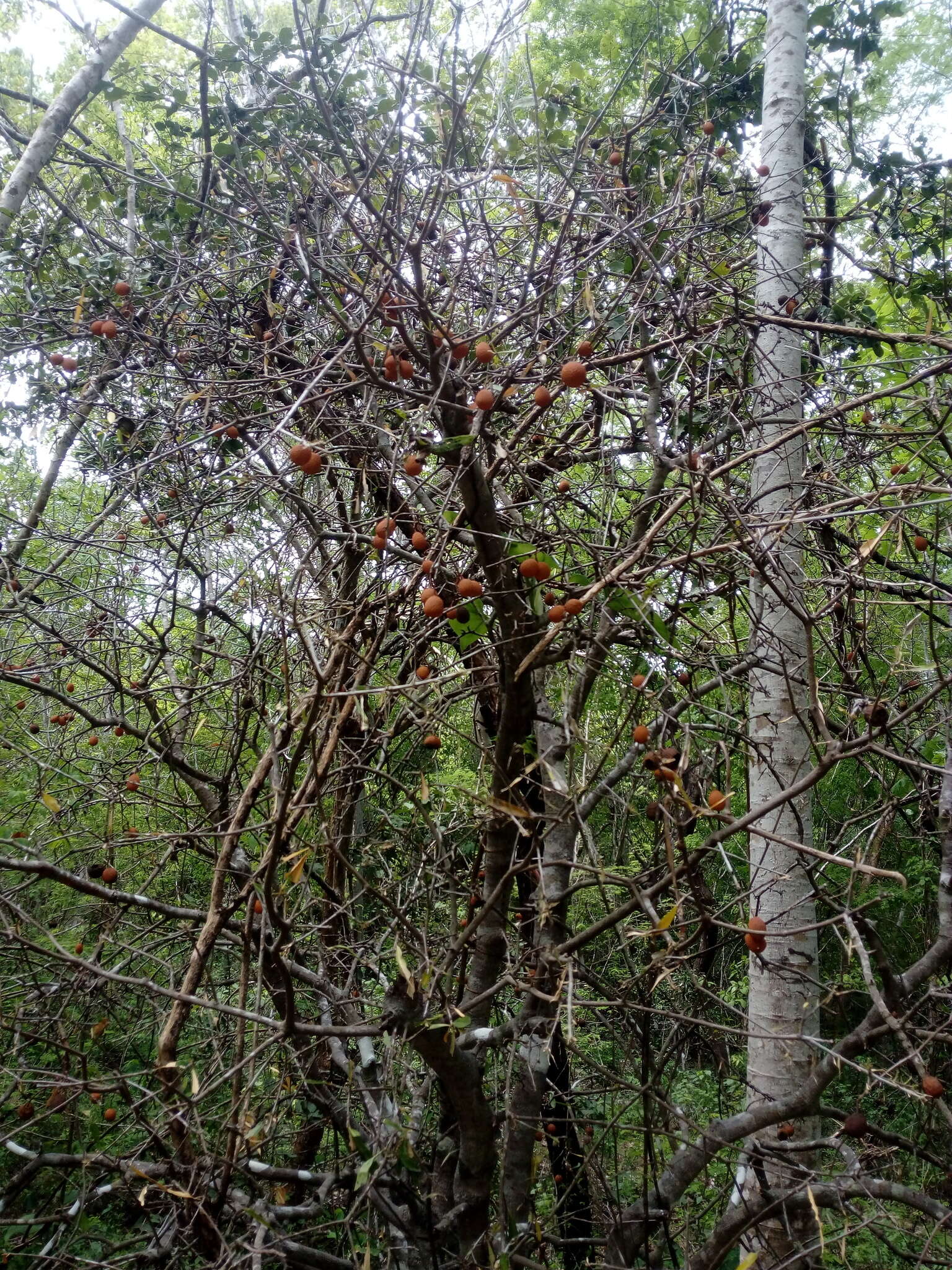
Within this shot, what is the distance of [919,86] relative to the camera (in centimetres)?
815

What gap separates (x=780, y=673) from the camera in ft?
6.75

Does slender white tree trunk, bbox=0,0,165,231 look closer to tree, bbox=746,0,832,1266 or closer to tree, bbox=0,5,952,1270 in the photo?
tree, bbox=0,5,952,1270

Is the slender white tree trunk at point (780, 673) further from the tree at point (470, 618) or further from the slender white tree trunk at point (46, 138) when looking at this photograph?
the slender white tree trunk at point (46, 138)

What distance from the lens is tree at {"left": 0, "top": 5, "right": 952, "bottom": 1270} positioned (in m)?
1.94

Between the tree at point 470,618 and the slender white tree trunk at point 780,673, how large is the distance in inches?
1.0

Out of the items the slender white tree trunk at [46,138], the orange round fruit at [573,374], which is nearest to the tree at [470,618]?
the orange round fruit at [573,374]

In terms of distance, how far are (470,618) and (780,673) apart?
0.79 m

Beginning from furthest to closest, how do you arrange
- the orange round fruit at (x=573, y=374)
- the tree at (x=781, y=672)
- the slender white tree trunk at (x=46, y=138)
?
the slender white tree trunk at (x=46, y=138), the tree at (x=781, y=672), the orange round fruit at (x=573, y=374)

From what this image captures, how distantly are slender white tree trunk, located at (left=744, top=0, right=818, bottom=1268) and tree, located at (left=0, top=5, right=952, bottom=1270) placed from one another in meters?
0.03

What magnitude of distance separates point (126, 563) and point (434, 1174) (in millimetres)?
2857

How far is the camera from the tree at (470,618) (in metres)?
1.94

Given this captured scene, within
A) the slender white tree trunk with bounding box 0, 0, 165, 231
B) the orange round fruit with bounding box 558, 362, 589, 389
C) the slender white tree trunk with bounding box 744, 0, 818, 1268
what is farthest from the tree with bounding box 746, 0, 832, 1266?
the slender white tree trunk with bounding box 0, 0, 165, 231

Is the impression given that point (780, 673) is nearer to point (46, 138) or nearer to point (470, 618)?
point (470, 618)

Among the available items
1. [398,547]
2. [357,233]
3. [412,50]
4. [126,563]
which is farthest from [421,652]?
[126,563]
